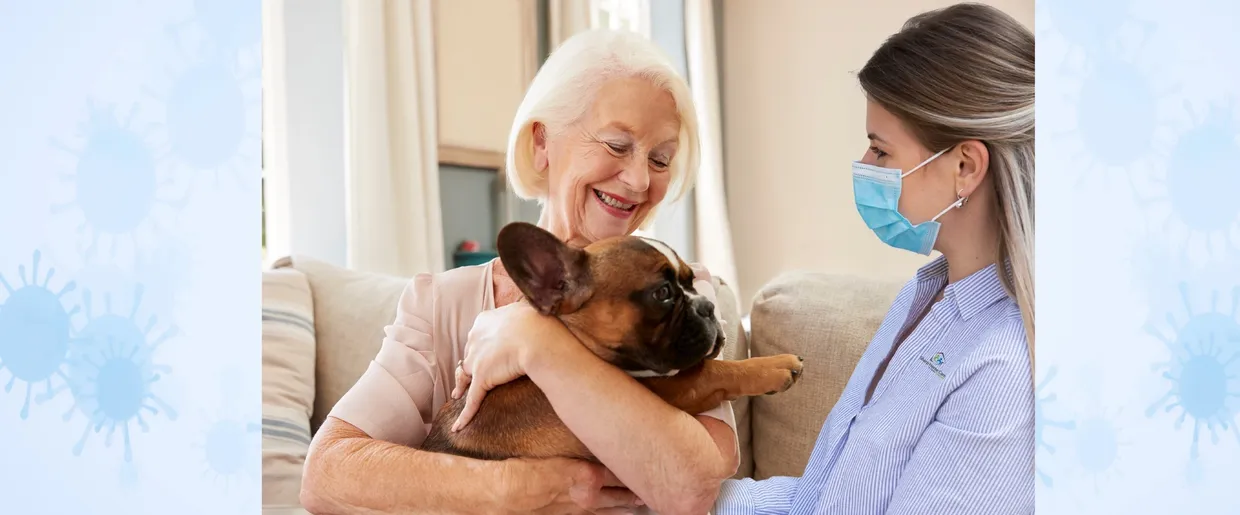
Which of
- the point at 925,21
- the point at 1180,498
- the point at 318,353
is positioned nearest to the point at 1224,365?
the point at 1180,498

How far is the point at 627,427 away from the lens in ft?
2.95

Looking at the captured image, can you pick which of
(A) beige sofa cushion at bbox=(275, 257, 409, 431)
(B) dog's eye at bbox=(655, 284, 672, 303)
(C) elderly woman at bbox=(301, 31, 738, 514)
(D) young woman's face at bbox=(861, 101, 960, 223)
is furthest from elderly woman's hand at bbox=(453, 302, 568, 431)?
(D) young woman's face at bbox=(861, 101, 960, 223)

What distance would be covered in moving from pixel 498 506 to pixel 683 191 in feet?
1.67

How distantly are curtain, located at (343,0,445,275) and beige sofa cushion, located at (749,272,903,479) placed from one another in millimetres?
597

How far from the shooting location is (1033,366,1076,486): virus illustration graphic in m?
0.71

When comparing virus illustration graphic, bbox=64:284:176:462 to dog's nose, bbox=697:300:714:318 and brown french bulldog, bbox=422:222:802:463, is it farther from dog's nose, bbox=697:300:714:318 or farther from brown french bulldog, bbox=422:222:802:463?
dog's nose, bbox=697:300:714:318

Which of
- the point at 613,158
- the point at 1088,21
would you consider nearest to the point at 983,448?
the point at 1088,21

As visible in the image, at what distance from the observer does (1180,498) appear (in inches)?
27.0

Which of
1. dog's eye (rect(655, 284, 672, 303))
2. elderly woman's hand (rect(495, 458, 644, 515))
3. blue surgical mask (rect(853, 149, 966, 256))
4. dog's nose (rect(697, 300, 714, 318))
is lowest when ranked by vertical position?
elderly woman's hand (rect(495, 458, 644, 515))

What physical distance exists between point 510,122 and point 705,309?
18.0 inches

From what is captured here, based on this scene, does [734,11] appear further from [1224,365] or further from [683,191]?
[1224,365]

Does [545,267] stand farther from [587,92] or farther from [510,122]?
[510,122]

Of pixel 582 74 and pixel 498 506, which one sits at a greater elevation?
pixel 582 74

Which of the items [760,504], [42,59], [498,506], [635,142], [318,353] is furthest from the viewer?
[318,353]
